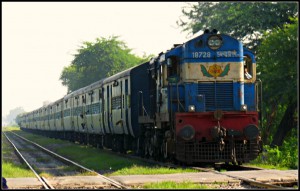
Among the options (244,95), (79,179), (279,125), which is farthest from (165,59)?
(279,125)

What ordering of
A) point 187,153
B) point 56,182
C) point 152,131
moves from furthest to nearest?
point 152,131, point 187,153, point 56,182

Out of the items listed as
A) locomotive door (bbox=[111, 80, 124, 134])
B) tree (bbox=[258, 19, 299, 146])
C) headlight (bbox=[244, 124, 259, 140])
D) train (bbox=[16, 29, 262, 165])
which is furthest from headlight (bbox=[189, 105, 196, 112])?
tree (bbox=[258, 19, 299, 146])

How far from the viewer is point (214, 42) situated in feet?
54.7

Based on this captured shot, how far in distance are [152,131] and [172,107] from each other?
3.18 metres

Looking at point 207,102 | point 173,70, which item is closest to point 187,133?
point 207,102

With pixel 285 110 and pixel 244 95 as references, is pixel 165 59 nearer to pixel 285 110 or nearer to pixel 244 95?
pixel 244 95

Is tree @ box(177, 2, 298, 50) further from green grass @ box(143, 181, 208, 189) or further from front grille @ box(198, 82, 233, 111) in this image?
green grass @ box(143, 181, 208, 189)

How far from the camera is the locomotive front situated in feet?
52.5

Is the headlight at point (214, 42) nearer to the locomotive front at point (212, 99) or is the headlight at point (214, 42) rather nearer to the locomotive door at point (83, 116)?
the locomotive front at point (212, 99)

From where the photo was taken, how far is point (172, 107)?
54.9 ft

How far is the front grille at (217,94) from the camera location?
1656 cm

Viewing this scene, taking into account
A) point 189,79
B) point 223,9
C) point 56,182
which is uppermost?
point 223,9

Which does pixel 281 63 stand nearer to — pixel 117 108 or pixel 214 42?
pixel 117 108

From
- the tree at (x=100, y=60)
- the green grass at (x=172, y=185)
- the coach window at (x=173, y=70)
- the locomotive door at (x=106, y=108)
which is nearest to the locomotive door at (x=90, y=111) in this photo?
the locomotive door at (x=106, y=108)
